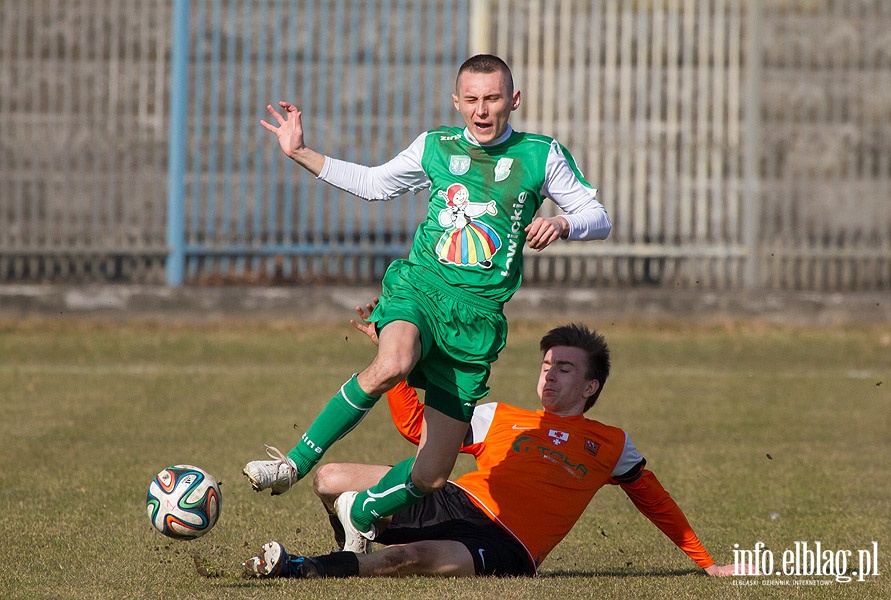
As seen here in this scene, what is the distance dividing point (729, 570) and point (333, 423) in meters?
1.83

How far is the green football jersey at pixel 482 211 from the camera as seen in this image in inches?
224

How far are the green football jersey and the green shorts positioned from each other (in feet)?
0.26

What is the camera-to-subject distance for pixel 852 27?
15203 millimetres

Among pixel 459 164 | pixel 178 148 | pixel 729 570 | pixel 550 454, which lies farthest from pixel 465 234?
pixel 178 148

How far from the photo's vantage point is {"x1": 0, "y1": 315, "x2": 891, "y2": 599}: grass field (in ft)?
18.5

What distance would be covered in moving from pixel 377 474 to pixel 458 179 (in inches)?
50.4

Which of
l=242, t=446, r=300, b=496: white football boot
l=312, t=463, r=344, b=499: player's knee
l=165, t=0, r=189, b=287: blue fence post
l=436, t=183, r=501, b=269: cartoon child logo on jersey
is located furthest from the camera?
l=165, t=0, r=189, b=287: blue fence post

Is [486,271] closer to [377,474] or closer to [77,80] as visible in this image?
[377,474]

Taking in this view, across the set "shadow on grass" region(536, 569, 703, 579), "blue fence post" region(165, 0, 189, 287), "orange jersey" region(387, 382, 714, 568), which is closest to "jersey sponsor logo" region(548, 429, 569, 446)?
"orange jersey" region(387, 382, 714, 568)

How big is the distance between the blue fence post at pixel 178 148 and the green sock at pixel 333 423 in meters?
9.61

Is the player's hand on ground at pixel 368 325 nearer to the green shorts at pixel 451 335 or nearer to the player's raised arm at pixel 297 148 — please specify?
the green shorts at pixel 451 335

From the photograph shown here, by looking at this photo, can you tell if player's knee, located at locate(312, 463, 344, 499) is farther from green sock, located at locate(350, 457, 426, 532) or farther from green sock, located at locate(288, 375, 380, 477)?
green sock, located at locate(288, 375, 380, 477)

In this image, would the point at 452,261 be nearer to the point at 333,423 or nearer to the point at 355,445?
the point at 333,423

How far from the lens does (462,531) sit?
18.9ft
